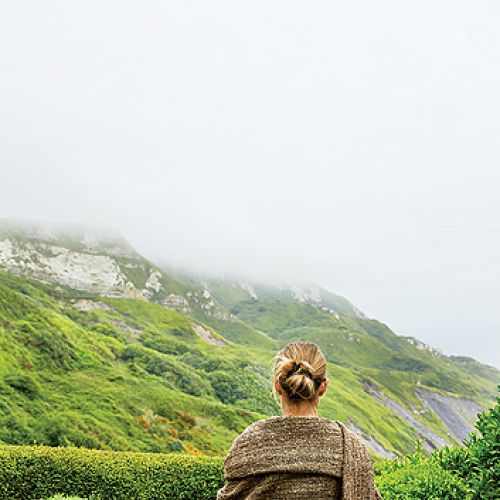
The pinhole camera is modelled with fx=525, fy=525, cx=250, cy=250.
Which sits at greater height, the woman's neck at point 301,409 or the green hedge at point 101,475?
the woman's neck at point 301,409

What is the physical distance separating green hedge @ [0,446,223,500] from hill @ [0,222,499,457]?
33.1 feet

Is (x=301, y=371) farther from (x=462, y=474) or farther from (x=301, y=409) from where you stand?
(x=462, y=474)

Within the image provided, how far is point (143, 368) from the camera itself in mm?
34938

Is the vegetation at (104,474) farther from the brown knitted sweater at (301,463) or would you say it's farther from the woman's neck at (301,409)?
the woman's neck at (301,409)

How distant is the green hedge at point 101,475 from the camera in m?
11.1

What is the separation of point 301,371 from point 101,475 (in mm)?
9570

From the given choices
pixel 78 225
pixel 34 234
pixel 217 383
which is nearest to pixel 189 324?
pixel 217 383

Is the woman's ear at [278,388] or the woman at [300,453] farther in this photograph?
the woman's ear at [278,388]

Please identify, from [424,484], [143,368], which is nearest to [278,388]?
[424,484]

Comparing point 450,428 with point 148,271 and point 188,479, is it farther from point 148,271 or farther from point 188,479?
point 188,479

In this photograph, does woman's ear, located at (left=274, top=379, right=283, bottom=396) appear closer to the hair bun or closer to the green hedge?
the hair bun

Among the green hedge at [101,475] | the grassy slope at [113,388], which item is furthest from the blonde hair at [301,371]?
the grassy slope at [113,388]

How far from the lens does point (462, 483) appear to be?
17.8 feet

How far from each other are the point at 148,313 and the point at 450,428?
56.8 metres
